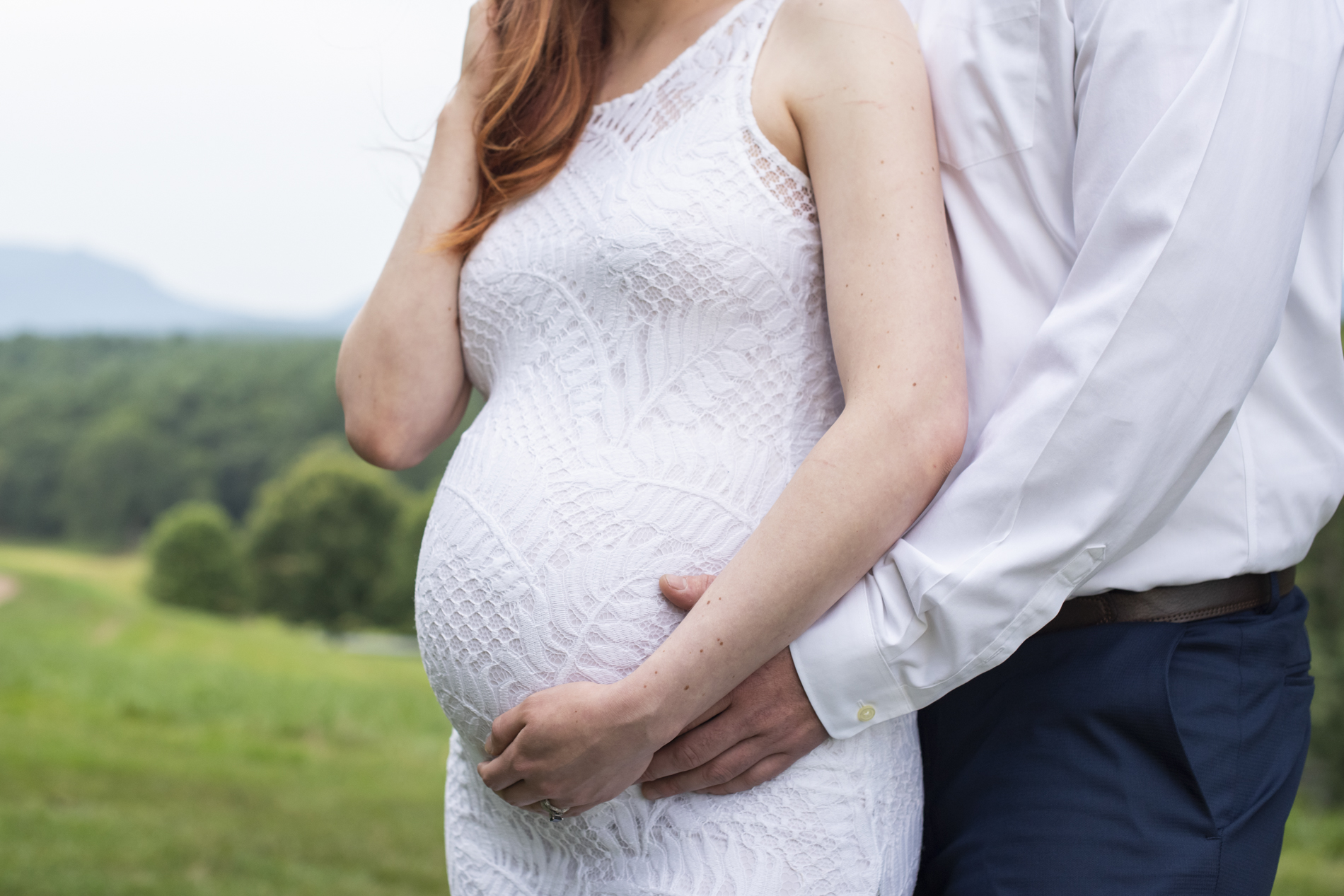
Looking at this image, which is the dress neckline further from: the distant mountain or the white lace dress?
the distant mountain

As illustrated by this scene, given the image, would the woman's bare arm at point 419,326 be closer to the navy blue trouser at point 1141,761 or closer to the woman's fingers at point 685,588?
the woman's fingers at point 685,588

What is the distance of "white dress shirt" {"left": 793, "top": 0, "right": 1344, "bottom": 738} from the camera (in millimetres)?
1010

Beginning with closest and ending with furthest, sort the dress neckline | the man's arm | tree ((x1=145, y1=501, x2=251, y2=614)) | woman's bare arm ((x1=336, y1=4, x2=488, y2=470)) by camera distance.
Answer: the man's arm
the dress neckline
woman's bare arm ((x1=336, y1=4, x2=488, y2=470))
tree ((x1=145, y1=501, x2=251, y2=614))

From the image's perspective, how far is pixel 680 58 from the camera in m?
1.36

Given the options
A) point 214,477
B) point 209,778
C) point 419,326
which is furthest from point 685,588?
point 214,477

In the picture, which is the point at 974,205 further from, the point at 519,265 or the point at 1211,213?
the point at 519,265

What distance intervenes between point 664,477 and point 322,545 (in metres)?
27.3

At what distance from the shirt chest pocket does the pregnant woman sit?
5 cm

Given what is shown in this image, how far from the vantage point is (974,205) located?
48.2 inches

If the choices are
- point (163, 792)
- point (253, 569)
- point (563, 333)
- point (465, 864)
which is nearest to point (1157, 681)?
point (563, 333)

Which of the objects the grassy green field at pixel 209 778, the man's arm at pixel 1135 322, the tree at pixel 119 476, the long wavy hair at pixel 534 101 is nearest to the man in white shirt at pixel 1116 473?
the man's arm at pixel 1135 322

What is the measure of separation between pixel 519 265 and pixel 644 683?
59cm

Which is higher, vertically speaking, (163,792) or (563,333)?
(563,333)

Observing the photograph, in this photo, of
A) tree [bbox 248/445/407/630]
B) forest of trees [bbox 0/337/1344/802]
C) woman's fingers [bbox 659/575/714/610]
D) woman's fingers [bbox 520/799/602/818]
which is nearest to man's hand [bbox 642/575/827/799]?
woman's fingers [bbox 659/575/714/610]
